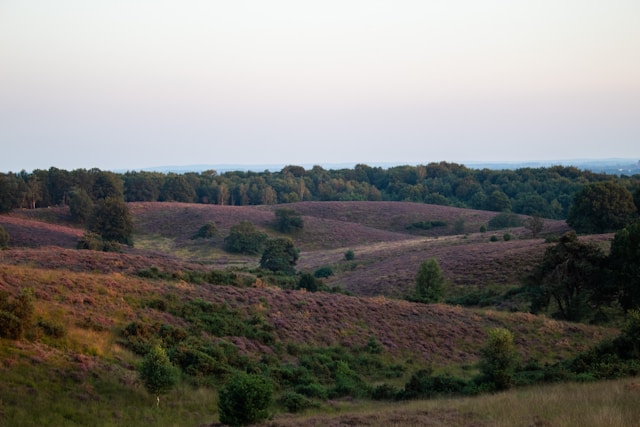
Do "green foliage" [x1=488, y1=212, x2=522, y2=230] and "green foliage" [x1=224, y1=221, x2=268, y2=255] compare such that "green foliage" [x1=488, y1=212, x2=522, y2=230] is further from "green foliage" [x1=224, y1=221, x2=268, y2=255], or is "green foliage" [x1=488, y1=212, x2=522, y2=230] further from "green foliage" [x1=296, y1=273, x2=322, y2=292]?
"green foliage" [x1=296, y1=273, x2=322, y2=292]

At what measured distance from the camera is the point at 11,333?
14.1m

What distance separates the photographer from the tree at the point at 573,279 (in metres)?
30.2

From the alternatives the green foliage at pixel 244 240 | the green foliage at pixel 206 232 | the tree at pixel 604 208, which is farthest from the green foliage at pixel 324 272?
the tree at pixel 604 208

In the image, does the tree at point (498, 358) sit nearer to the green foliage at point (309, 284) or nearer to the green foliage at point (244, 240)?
the green foliage at point (309, 284)

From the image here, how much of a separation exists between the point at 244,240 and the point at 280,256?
15.6 metres

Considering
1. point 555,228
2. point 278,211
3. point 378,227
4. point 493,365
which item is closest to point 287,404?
point 493,365

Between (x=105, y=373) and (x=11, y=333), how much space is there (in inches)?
110

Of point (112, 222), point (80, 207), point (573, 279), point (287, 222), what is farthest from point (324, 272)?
point (80, 207)

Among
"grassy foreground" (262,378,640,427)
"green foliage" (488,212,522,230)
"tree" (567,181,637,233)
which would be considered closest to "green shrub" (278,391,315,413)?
Answer: "grassy foreground" (262,378,640,427)

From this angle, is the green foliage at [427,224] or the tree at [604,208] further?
the green foliage at [427,224]

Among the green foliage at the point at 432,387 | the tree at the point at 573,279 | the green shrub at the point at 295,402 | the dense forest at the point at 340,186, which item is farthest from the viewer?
the dense forest at the point at 340,186

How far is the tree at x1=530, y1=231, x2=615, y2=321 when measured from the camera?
1188 inches

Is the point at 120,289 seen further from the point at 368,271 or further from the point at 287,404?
the point at 368,271

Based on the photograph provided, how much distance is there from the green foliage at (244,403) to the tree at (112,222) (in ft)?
188
